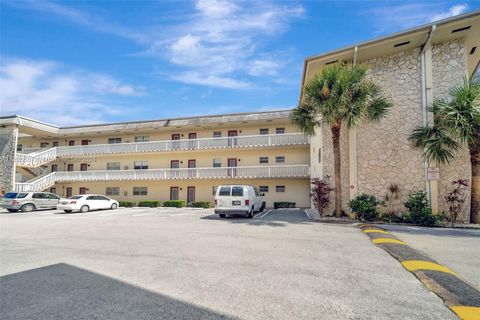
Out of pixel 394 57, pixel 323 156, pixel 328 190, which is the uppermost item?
pixel 394 57

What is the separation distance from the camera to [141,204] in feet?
83.7

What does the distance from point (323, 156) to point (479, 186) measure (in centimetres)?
702

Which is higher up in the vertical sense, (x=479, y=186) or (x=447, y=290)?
(x=479, y=186)

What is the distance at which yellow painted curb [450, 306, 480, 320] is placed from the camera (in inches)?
134

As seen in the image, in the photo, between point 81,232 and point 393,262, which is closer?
point 393,262

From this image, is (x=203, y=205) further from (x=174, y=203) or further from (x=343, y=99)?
(x=343, y=99)

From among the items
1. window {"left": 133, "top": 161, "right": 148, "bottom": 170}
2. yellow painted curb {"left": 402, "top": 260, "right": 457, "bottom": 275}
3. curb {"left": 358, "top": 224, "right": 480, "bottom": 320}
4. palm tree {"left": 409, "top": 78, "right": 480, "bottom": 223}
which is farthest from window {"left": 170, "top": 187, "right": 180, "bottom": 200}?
yellow painted curb {"left": 402, "top": 260, "right": 457, "bottom": 275}

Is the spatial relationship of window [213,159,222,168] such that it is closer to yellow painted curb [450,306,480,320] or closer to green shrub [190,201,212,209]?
green shrub [190,201,212,209]

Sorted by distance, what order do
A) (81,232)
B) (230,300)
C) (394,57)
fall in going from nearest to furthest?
(230,300) < (81,232) < (394,57)

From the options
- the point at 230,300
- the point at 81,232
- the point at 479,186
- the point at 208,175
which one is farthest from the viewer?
the point at 208,175

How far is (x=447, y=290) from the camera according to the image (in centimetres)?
427

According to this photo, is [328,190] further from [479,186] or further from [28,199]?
[28,199]

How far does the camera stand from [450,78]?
42.7 feet

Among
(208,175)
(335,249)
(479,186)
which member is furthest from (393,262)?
(208,175)
